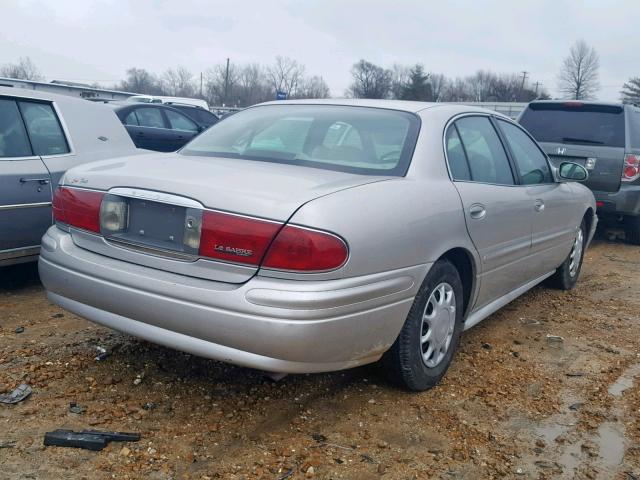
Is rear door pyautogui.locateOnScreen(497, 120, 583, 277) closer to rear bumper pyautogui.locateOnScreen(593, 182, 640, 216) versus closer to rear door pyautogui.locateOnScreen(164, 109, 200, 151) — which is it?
rear bumper pyautogui.locateOnScreen(593, 182, 640, 216)

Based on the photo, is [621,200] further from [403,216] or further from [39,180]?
[39,180]

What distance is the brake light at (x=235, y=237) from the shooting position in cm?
260

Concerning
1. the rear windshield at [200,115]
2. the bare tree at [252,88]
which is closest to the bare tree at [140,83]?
the bare tree at [252,88]

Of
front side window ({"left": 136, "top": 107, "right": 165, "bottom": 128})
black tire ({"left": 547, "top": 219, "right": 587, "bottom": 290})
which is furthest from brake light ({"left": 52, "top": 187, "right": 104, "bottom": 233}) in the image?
front side window ({"left": 136, "top": 107, "right": 165, "bottom": 128})

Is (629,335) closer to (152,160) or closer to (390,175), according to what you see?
(390,175)

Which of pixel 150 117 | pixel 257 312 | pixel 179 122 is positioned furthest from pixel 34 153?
pixel 179 122

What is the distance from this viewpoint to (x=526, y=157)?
15.2ft

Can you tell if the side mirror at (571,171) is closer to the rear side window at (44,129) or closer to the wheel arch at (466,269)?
the wheel arch at (466,269)

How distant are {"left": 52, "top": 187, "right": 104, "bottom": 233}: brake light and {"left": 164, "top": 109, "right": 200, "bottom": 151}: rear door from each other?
8373 millimetres

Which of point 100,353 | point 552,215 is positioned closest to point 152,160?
point 100,353

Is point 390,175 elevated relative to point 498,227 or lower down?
elevated

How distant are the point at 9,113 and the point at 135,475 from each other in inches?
131

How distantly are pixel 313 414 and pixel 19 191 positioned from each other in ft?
9.12

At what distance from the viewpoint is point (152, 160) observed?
10.9 ft
